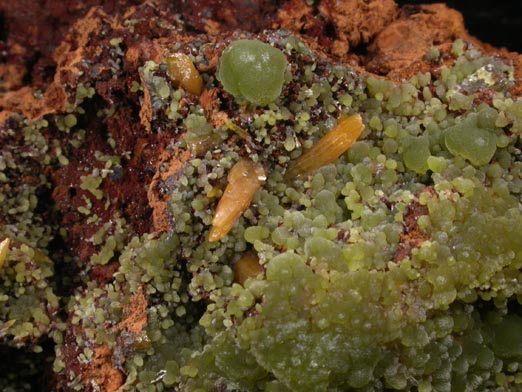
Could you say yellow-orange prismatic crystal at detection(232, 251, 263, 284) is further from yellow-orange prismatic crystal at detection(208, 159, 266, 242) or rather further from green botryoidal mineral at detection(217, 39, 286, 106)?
green botryoidal mineral at detection(217, 39, 286, 106)

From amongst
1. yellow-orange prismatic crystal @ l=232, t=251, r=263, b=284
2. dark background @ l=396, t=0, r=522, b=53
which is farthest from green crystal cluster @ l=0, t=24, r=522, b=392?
dark background @ l=396, t=0, r=522, b=53

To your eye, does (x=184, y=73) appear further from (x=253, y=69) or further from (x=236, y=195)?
(x=236, y=195)

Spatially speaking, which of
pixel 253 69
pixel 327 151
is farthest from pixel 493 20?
pixel 253 69

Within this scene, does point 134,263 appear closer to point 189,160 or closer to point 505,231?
point 189,160

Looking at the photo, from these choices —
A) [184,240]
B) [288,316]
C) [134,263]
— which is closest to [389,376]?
[288,316]

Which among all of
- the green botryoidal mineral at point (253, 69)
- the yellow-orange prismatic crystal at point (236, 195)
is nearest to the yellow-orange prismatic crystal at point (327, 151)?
the yellow-orange prismatic crystal at point (236, 195)
